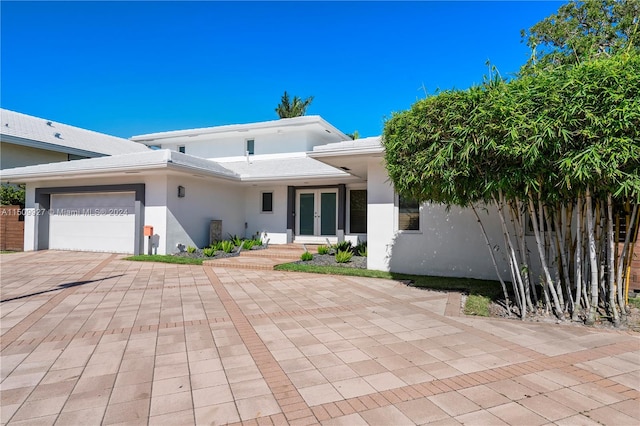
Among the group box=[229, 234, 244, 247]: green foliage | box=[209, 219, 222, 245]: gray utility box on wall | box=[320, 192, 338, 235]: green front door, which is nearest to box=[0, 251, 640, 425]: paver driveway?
box=[229, 234, 244, 247]: green foliage

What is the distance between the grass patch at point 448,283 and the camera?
6.38m

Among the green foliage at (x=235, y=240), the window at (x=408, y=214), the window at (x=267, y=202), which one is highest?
the window at (x=267, y=202)

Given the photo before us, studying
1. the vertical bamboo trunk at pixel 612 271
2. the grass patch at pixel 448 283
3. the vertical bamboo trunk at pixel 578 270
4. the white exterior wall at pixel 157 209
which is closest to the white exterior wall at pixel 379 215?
the grass patch at pixel 448 283

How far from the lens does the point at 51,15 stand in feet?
32.9

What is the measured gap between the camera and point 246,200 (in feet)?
53.5

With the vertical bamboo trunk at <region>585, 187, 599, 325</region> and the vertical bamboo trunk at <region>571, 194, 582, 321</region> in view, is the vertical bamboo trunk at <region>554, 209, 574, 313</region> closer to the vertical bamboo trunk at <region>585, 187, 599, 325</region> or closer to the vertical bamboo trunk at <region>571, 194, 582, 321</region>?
the vertical bamboo trunk at <region>571, 194, 582, 321</region>

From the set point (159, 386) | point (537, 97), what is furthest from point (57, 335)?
point (537, 97)

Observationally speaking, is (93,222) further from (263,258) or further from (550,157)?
(550,157)

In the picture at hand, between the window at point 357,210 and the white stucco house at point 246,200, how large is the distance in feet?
0.14

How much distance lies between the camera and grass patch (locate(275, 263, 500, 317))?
6375 mm

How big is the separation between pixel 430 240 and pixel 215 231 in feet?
29.2

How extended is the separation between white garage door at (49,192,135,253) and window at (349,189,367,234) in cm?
874

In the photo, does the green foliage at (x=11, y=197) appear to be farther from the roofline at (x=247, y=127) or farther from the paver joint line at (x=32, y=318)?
the paver joint line at (x=32, y=318)

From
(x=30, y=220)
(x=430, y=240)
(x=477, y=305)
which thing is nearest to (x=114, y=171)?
(x=30, y=220)
